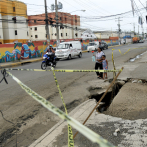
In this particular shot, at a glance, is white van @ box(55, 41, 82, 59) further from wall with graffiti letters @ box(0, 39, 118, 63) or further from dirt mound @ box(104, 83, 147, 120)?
dirt mound @ box(104, 83, 147, 120)

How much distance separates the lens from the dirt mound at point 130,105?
15.5ft

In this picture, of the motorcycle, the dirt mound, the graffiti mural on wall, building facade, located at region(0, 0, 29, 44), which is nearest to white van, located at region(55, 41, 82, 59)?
the graffiti mural on wall

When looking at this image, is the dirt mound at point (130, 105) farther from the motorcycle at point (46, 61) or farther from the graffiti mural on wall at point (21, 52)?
the graffiti mural on wall at point (21, 52)

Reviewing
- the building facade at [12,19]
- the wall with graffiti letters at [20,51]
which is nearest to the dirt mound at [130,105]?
the wall with graffiti letters at [20,51]

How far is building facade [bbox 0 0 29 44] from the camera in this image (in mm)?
47306

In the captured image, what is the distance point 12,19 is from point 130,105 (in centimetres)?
4837

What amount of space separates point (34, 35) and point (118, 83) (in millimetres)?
67568

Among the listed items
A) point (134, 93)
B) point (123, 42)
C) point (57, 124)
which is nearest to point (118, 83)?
point (134, 93)

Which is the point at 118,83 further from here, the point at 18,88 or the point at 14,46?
the point at 14,46

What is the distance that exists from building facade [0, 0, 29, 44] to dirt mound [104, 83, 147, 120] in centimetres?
4459

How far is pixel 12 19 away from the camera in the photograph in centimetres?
4822

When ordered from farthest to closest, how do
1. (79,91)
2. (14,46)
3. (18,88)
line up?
(14,46) < (18,88) < (79,91)

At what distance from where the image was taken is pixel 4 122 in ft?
14.8

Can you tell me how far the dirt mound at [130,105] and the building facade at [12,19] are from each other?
44588 mm
